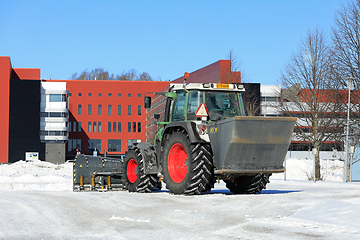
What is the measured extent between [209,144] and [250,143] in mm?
1063

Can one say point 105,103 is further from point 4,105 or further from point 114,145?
point 4,105

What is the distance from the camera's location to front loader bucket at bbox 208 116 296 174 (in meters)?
11.2

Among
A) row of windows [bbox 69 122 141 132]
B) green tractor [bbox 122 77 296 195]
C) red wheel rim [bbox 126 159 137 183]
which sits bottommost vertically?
red wheel rim [bbox 126 159 137 183]

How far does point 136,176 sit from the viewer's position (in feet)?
46.9

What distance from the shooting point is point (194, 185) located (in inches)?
460

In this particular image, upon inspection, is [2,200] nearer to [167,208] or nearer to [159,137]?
[167,208]

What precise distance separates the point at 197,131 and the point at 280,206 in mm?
2867

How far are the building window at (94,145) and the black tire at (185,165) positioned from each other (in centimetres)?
10014

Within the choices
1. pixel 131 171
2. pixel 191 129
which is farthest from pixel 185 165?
pixel 131 171

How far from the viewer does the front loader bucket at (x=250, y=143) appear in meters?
11.2

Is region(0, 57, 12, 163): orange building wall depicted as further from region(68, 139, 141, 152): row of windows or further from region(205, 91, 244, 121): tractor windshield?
region(205, 91, 244, 121): tractor windshield

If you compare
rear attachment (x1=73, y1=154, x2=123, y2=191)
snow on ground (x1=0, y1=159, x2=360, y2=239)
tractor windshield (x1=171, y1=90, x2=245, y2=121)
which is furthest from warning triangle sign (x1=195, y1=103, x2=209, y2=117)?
rear attachment (x1=73, y1=154, x2=123, y2=191)

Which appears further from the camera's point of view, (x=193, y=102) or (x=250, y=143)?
(x=193, y=102)

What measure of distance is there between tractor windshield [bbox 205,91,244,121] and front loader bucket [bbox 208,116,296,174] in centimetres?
77
